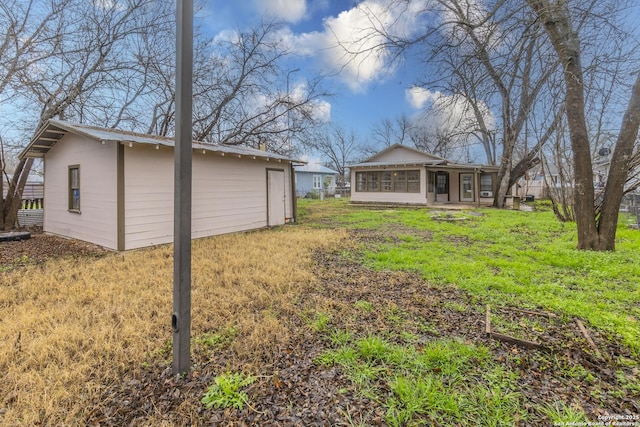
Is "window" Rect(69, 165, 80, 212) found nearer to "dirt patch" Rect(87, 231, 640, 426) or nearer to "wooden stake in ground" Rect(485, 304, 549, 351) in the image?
"dirt patch" Rect(87, 231, 640, 426)

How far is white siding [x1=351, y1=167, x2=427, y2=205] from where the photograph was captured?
16.5 meters

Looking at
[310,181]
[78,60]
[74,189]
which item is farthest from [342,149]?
[74,189]

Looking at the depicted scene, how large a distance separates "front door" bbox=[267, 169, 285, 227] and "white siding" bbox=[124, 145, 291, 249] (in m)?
0.20

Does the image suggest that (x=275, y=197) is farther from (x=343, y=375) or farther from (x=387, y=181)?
(x=387, y=181)

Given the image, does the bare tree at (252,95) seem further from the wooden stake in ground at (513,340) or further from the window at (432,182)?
the wooden stake in ground at (513,340)

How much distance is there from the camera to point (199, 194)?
8000 mm

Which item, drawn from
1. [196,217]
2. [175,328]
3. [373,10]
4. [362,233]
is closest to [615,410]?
[175,328]

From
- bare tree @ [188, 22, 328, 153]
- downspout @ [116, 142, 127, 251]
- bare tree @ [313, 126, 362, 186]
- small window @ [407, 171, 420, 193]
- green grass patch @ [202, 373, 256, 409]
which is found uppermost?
bare tree @ [313, 126, 362, 186]

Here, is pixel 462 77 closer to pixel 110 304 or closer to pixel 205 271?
pixel 205 271

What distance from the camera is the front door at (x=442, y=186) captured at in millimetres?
19094

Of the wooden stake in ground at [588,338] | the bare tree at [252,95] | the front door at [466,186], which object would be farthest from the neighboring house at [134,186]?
the front door at [466,186]

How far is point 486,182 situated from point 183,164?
20.7 metres

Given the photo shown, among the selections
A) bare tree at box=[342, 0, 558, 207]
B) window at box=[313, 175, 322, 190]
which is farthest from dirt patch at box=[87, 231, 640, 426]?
window at box=[313, 175, 322, 190]

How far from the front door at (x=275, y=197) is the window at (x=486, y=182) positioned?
14338 millimetres
